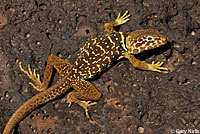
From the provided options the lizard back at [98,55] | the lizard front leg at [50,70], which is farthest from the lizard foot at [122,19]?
the lizard front leg at [50,70]

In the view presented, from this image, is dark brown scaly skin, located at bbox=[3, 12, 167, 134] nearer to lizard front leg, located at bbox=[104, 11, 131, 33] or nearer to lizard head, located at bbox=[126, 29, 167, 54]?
lizard head, located at bbox=[126, 29, 167, 54]

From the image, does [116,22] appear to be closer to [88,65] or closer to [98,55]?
[98,55]

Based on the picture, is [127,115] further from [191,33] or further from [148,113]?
[191,33]

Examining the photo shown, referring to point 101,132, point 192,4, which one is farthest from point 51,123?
point 192,4

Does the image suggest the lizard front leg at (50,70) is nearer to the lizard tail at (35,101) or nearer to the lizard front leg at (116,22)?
the lizard tail at (35,101)

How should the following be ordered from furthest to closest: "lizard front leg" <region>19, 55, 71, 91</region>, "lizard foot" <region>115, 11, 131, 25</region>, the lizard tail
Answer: "lizard foot" <region>115, 11, 131, 25</region>
"lizard front leg" <region>19, 55, 71, 91</region>
the lizard tail

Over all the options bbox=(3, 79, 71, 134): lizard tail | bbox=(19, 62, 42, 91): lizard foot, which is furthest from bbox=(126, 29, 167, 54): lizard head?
bbox=(19, 62, 42, 91): lizard foot

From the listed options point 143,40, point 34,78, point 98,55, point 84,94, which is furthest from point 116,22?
point 34,78
